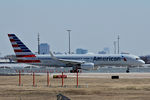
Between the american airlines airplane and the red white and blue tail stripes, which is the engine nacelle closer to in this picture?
the american airlines airplane

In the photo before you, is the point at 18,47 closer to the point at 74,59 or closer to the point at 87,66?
the point at 74,59

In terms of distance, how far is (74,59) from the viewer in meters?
72.9

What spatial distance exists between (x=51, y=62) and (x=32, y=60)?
330cm

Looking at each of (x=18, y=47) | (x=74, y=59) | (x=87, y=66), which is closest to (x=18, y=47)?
(x=18, y=47)

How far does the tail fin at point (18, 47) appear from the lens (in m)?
69.7

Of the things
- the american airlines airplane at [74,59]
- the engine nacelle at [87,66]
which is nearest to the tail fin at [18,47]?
the american airlines airplane at [74,59]

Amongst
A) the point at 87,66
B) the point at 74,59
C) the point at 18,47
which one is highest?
the point at 18,47

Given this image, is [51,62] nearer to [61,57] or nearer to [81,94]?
[61,57]

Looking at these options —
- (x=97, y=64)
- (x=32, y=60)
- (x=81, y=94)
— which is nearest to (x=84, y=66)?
(x=97, y=64)

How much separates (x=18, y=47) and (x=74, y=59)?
9.51m

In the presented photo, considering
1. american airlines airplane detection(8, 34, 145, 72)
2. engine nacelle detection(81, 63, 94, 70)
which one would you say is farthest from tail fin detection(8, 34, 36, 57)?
engine nacelle detection(81, 63, 94, 70)

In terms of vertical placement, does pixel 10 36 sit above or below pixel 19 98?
above

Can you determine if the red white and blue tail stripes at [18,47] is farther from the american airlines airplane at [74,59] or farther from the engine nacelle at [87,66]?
the engine nacelle at [87,66]

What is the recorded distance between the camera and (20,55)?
232 ft
